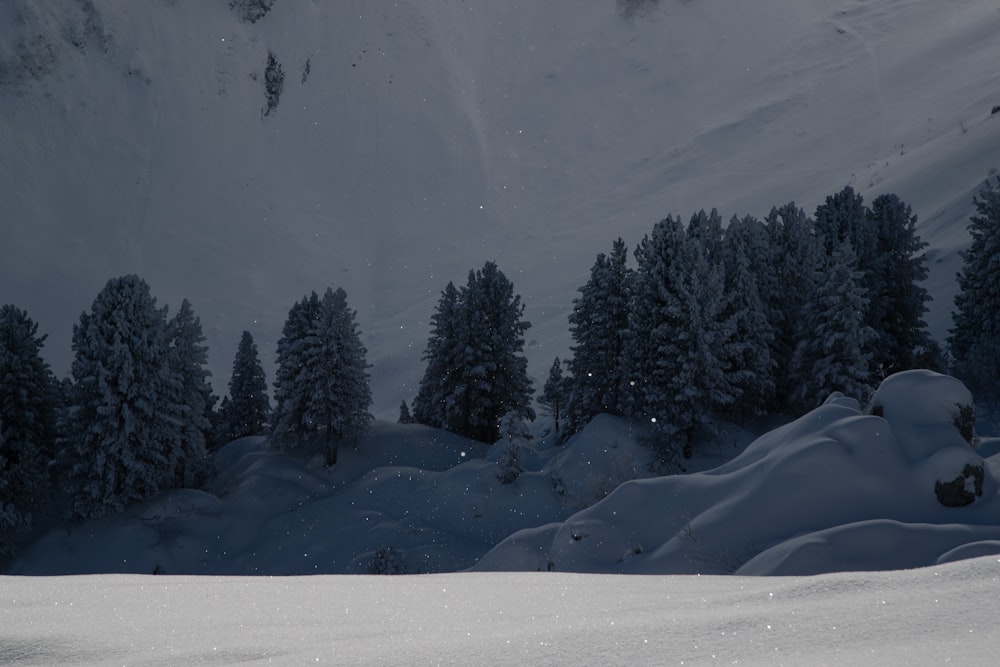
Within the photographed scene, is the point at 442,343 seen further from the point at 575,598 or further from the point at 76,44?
the point at 76,44

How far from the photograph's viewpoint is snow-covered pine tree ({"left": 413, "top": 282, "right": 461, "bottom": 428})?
50.2 m

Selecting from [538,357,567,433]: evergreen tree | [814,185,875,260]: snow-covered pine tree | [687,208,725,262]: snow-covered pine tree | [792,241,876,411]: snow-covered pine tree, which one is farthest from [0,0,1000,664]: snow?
[687,208,725,262]: snow-covered pine tree

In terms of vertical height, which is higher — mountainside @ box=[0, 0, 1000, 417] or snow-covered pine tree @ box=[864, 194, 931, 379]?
mountainside @ box=[0, 0, 1000, 417]

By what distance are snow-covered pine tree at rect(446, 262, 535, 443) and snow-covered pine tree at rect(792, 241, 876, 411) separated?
50.7 ft

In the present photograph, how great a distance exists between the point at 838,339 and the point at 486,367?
18513 mm

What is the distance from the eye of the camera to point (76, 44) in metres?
98.9

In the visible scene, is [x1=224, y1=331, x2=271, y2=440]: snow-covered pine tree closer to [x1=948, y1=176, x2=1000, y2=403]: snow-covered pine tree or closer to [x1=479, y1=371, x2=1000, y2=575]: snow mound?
[x1=948, y1=176, x2=1000, y2=403]: snow-covered pine tree

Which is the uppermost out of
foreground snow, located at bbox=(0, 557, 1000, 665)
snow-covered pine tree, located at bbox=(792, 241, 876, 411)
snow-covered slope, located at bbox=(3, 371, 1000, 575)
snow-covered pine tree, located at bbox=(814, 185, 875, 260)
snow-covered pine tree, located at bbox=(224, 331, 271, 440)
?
snow-covered pine tree, located at bbox=(814, 185, 875, 260)

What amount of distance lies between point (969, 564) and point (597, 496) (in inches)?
1031

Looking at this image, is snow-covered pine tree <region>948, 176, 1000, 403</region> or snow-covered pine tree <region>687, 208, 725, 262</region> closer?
snow-covered pine tree <region>948, 176, 1000, 403</region>

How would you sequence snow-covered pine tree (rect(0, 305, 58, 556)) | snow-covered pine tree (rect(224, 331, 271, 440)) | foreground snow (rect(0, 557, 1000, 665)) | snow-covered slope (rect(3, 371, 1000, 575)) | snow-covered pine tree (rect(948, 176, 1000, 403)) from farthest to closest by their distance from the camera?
1. snow-covered pine tree (rect(224, 331, 271, 440))
2. snow-covered pine tree (rect(0, 305, 58, 556))
3. snow-covered pine tree (rect(948, 176, 1000, 403))
4. snow-covered slope (rect(3, 371, 1000, 575))
5. foreground snow (rect(0, 557, 1000, 665))

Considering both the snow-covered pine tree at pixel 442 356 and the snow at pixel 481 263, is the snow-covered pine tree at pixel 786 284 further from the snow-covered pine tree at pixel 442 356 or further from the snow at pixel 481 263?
the snow-covered pine tree at pixel 442 356

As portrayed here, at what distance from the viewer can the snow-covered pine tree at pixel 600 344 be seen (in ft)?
144

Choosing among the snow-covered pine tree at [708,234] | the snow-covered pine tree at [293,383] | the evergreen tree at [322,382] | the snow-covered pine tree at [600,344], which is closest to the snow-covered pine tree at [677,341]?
the snow-covered pine tree at [600,344]
